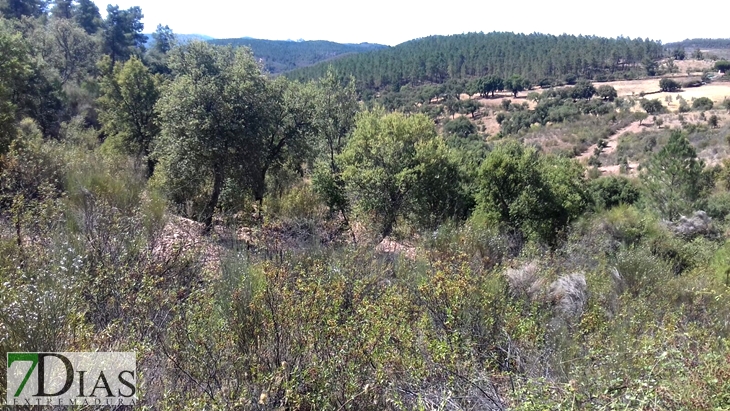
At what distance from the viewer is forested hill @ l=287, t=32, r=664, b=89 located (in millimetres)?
82625

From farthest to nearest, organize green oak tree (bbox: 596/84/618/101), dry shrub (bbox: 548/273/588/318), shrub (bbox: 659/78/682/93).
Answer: shrub (bbox: 659/78/682/93), green oak tree (bbox: 596/84/618/101), dry shrub (bbox: 548/273/588/318)

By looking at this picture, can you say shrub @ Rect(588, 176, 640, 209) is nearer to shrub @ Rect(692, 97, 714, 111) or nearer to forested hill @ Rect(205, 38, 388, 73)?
shrub @ Rect(692, 97, 714, 111)

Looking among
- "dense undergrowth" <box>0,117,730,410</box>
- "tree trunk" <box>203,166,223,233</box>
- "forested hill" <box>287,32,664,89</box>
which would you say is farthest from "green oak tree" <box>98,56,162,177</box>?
"forested hill" <box>287,32,664,89</box>

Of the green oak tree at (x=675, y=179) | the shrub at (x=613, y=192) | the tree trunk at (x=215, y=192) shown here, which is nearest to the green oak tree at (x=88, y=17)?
the tree trunk at (x=215, y=192)

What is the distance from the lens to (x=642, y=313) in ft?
19.9

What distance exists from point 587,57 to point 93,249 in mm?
94739

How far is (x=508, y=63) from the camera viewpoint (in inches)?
3482

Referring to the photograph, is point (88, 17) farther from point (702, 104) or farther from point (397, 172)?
point (702, 104)

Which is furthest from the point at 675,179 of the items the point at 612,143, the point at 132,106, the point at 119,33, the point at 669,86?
the point at 669,86

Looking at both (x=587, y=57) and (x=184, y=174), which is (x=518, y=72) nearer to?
(x=587, y=57)

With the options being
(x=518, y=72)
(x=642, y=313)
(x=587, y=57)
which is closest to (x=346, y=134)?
(x=642, y=313)

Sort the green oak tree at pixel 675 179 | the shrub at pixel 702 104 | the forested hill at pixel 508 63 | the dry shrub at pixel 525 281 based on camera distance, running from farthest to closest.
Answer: the forested hill at pixel 508 63 < the shrub at pixel 702 104 < the green oak tree at pixel 675 179 < the dry shrub at pixel 525 281

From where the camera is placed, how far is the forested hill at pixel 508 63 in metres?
82.6

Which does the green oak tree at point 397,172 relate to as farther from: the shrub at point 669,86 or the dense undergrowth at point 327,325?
the shrub at point 669,86
